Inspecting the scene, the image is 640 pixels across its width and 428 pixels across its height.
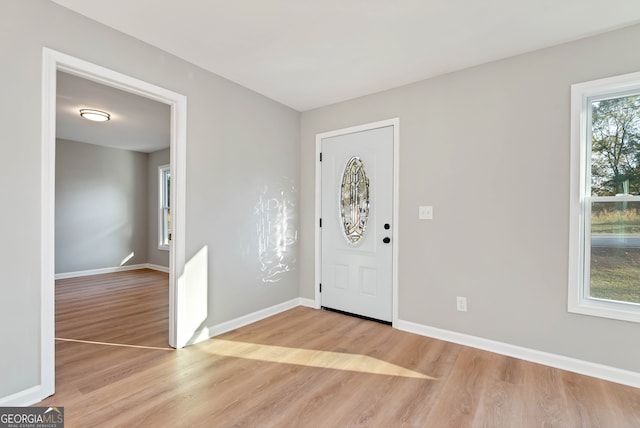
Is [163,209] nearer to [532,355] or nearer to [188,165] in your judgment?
[188,165]

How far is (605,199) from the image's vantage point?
2.25 m

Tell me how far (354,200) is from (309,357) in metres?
1.76

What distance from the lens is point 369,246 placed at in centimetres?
340

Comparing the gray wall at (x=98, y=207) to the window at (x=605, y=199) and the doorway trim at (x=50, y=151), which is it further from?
the window at (x=605, y=199)

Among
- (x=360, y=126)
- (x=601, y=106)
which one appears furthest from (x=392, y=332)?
(x=601, y=106)

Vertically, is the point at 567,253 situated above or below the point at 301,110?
below

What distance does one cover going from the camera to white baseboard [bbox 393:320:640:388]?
213 centimetres

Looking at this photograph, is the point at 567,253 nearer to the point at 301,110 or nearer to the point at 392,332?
the point at 392,332

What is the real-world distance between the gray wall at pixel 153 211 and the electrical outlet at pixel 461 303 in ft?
19.0

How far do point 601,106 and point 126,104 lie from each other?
192 inches

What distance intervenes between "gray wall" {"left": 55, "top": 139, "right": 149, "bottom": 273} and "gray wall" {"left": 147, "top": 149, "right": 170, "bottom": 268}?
104 mm

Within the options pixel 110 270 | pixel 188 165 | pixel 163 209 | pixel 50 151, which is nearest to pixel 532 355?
pixel 188 165

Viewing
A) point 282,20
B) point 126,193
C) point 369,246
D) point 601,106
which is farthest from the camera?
point 126,193

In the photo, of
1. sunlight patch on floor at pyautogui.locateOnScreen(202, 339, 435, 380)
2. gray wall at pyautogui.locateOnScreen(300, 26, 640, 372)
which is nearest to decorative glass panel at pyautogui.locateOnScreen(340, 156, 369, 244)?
gray wall at pyautogui.locateOnScreen(300, 26, 640, 372)
